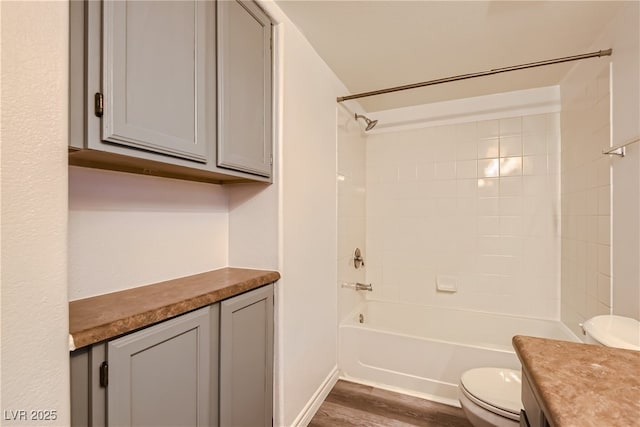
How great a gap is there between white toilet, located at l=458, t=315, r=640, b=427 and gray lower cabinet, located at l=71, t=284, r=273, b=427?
3.35ft

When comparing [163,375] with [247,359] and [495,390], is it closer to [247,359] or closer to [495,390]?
[247,359]

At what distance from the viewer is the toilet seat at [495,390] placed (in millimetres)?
1378

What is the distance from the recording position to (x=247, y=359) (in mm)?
1339

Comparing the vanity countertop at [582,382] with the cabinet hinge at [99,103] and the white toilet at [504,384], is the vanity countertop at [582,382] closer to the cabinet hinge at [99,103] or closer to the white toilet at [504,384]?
the white toilet at [504,384]

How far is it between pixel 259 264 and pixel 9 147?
111cm

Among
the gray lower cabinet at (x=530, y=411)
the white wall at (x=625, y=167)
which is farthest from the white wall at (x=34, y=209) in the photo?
the white wall at (x=625, y=167)

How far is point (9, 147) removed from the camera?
0.59 m

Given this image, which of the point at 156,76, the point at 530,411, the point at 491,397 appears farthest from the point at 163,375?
the point at 491,397

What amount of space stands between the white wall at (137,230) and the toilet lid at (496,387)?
148 cm

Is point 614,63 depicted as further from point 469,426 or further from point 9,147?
point 9,147

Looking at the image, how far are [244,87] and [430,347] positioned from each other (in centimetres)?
199

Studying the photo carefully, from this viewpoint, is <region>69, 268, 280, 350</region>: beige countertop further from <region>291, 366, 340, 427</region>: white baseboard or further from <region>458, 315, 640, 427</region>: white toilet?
<region>458, 315, 640, 427</region>: white toilet

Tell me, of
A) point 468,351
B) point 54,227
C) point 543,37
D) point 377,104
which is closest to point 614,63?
point 543,37

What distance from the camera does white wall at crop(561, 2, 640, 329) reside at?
1.39m
